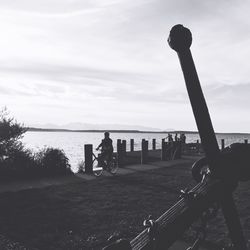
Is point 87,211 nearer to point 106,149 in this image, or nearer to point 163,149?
point 106,149

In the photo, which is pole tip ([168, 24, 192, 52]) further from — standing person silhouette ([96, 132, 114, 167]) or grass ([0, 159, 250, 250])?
standing person silhouette ([96, 132, 114, 167])

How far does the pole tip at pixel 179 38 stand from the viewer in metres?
1.75

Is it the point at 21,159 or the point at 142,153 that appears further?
the point at 142,153

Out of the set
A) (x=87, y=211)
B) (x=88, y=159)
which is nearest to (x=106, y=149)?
(x=88, y=159)

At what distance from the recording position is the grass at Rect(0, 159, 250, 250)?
6.45 metres

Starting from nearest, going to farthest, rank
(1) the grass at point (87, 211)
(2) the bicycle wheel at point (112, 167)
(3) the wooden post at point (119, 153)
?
(1) the grass at point (87, 211), (2) the bicycle wheel at point (112, 167), (3) the wooden post at point (119, 153)

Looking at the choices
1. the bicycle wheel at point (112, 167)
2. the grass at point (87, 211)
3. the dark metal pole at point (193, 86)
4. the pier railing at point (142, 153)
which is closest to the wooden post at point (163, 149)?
the pier railing at point (142, 153)

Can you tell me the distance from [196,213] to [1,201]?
8.70 metres

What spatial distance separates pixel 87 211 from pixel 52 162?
7728mm

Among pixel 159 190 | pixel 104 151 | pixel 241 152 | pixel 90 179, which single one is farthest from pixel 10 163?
pixel 241 152

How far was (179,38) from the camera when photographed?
5.74 ft

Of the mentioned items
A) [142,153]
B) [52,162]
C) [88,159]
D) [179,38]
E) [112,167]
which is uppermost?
[179,38]

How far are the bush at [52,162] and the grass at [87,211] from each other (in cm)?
295

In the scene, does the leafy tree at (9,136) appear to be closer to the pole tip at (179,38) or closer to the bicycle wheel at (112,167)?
the bicycle wheel at (112,167)
